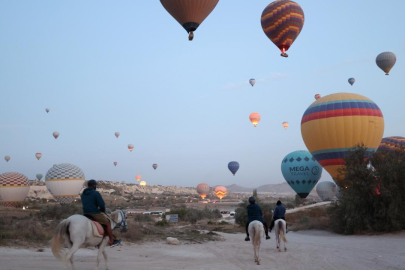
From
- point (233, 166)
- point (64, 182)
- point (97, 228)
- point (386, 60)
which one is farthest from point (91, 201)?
point (233, 166)

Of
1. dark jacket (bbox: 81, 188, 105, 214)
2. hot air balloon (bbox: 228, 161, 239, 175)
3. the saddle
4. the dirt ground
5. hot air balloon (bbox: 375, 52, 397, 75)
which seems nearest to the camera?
the saddle

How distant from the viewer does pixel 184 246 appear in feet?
51.1

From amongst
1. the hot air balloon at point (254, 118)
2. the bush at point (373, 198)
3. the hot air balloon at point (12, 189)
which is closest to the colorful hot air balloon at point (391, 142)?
the hot air balloon at point (254, 118)

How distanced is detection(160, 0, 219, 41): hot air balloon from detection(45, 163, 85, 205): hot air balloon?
88.7 feet

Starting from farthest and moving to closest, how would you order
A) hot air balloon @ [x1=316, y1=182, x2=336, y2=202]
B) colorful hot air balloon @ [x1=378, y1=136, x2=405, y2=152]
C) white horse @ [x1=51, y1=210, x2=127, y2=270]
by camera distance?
hot air balloon @ [x1=316, y1=182, x2=336, y2=202] < colorful hot air balloon @ [x1=378, y1=136, x2=405, y2=152] < white horse @ [x1=51, y1=210, x2=127, y2=270]

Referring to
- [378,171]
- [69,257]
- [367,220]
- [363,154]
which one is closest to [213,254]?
[69,257]

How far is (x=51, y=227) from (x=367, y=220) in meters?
15.2

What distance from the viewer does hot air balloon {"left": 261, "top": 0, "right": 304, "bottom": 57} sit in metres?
31.3

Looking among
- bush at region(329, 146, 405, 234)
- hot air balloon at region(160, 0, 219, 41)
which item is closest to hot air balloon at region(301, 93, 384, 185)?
bush at region(329, 146, 405, 234)

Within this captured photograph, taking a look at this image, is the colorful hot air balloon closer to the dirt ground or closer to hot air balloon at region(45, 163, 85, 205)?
the dirt ground

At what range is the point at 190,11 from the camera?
2436cm

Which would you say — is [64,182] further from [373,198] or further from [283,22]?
[373,198]

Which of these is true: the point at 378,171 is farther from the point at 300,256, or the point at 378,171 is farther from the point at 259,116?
the point at 259,116

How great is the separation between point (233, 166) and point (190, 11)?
5153cm
